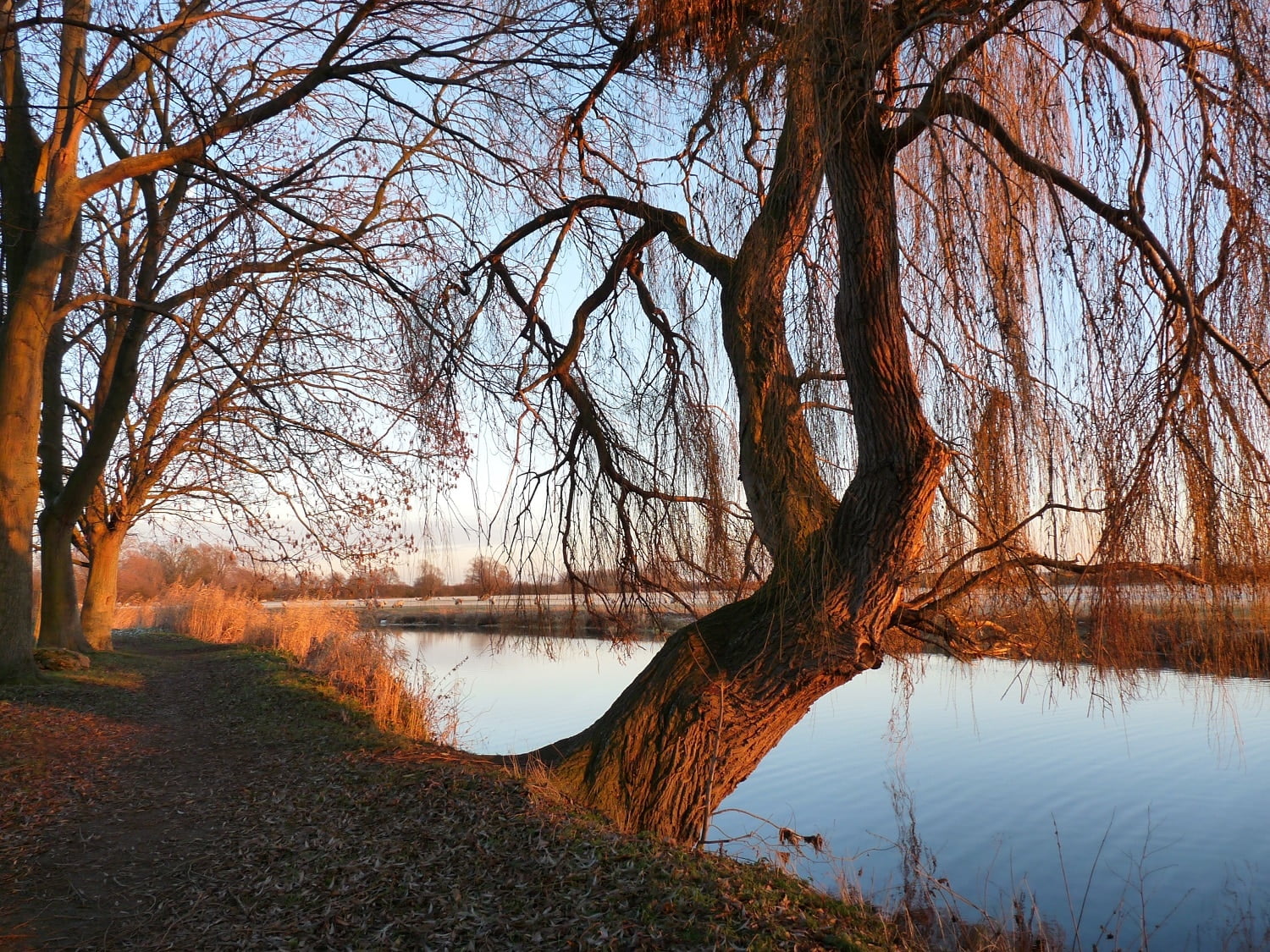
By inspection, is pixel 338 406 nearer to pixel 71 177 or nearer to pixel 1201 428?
pixel 71 177

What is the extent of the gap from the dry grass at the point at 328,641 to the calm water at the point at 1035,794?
0.69m

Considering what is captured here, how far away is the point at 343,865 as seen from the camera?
3.99 metres

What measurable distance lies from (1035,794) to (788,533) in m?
5.29

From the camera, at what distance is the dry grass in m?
8.56

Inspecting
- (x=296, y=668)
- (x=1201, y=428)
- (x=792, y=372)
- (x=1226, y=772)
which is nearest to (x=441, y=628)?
(x=296, y=668)

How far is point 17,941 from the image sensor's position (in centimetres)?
332

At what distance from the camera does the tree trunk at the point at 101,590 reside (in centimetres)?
1458

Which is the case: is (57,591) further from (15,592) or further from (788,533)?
(788,533)

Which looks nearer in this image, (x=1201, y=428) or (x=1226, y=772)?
(x=1201, y=428)

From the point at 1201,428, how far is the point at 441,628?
29809mm

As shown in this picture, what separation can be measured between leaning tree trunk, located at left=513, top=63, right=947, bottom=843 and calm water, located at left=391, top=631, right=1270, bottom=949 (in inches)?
Answer: 24.1

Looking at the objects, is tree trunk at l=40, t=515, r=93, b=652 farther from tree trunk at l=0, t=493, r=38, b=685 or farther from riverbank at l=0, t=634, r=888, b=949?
riverbank at l=0, t=634, r=888, b=949

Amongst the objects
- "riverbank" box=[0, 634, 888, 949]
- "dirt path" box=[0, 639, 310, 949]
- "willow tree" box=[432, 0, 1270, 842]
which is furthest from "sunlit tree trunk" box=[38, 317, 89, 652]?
"willow tree" box=[432, 0, 1270, 842]

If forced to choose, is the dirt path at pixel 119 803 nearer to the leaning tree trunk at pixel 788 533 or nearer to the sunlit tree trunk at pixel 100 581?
the leaning tree trunk at pixel 788 533
